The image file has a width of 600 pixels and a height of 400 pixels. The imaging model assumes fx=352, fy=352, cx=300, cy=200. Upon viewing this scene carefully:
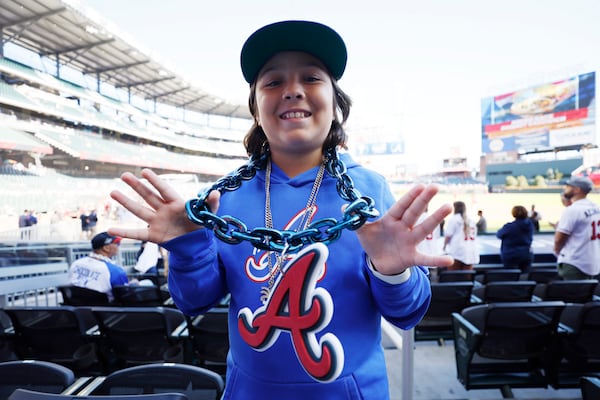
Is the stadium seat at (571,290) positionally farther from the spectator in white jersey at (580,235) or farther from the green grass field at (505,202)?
the green grass field at (505,202)

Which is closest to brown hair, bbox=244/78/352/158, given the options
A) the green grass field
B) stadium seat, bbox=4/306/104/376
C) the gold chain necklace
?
the gold chain necklace

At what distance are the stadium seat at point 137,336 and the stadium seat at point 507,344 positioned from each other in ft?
6.01

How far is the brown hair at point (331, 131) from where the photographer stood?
3.45ft

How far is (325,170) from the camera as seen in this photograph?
0.99 meters

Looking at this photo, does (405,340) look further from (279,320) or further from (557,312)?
(279,320)

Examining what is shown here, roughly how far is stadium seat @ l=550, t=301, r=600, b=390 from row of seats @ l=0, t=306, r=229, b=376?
2080 millimetres

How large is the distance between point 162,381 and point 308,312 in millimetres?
1000

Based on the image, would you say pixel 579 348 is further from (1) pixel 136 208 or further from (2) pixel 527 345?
(1) pixel 136 208

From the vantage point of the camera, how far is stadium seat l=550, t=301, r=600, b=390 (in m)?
2.10

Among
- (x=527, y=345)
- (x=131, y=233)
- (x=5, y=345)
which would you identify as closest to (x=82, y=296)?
(x=5, y=345)

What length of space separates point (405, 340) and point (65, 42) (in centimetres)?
2388

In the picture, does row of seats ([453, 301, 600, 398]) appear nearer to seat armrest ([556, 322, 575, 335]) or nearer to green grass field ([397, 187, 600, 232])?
seat armrest ([556, 322, 575, 335])

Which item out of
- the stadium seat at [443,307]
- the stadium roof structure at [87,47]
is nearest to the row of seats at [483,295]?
the stadium seat at [443,307]

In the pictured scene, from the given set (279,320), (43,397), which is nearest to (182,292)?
(279,320)
